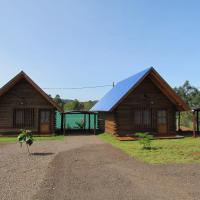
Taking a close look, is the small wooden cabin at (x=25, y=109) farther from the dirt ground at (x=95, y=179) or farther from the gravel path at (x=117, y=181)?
the gravel path at (x=117, y=181)

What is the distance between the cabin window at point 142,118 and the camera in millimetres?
22727

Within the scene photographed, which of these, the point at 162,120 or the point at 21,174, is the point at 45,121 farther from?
the point at 21,174

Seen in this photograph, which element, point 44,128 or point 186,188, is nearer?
point 186,188

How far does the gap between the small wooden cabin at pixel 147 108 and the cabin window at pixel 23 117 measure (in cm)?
689

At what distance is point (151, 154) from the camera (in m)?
12.9

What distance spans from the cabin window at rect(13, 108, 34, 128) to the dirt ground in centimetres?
1227

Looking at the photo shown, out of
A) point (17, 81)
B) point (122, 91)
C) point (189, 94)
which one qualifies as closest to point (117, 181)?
point (122, 91)

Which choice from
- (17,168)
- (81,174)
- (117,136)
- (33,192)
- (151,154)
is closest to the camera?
(33,192)

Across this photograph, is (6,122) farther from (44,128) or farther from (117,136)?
(117,136)

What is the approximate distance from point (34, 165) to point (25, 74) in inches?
540

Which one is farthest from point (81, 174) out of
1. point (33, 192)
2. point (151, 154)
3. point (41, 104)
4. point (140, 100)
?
point (41, 104)

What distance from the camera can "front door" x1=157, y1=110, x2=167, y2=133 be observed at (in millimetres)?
23203

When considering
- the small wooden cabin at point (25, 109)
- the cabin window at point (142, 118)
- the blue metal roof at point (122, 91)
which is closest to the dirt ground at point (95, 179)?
the blue metal roof at point (122, 91)

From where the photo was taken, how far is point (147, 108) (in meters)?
22.8
